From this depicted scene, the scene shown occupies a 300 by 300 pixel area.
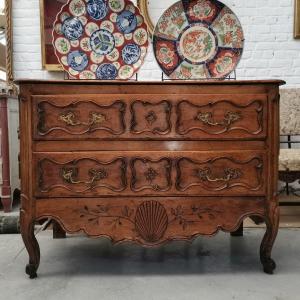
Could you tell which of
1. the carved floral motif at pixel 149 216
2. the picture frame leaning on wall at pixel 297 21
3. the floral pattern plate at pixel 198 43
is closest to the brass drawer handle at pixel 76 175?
the carved floral motif at pixel 149 216

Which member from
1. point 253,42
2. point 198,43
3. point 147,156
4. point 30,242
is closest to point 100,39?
point 198,43

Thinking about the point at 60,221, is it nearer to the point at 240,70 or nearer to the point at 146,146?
the point at 146,146

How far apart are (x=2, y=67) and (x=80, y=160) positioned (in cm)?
214

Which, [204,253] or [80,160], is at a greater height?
[80,160]

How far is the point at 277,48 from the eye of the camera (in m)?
3.56

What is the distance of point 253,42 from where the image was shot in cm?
354

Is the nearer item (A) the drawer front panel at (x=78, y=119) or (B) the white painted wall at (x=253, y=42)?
(A) the drawer front panel at (x=78, y=119)

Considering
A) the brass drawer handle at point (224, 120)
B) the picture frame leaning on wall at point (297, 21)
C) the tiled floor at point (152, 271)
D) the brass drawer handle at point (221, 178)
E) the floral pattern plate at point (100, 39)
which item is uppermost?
the picture frame leaning on wall at point (297, 21)

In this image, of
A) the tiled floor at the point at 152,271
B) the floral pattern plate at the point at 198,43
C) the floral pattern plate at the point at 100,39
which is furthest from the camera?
the floral pattern plate at the point at 198,43

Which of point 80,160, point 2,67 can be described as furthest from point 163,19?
point 2,67

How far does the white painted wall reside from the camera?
11.5 ft

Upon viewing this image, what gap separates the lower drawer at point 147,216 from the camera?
74.8 inches

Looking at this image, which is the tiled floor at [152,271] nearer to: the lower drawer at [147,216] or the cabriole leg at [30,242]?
the cabriole leg at [30,242]

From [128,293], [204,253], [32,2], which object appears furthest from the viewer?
[32,2]
